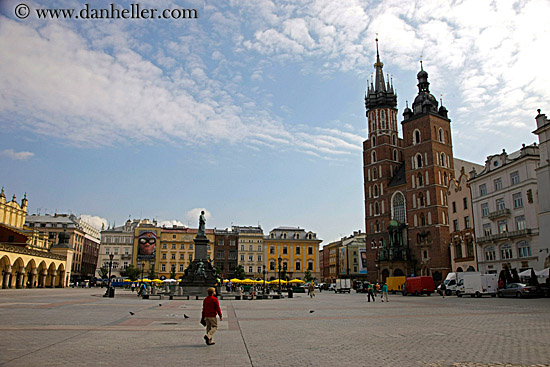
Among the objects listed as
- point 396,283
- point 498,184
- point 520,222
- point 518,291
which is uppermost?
point 498,184

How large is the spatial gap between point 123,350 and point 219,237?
3730 inches

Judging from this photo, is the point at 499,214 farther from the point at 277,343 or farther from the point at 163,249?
the point at 163,249

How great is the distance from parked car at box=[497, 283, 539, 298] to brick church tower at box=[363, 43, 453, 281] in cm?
3145

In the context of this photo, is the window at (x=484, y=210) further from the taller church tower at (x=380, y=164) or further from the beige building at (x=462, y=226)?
the taller church tower at (x=380, y=164)

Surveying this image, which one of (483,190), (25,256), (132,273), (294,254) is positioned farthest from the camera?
(294,254)

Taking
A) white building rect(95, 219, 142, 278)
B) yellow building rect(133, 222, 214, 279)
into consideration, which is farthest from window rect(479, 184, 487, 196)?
white building rect(95, 219, 142, 278)

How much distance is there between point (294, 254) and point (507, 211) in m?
60.7

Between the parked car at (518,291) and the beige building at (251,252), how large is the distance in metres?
68.7

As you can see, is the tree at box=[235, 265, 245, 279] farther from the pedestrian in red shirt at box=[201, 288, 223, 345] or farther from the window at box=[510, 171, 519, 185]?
the pedestrian in red shirt at box=[201, 288, 223, 345]

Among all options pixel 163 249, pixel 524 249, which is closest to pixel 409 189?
pixel 524 249

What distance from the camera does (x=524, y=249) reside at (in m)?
46.2

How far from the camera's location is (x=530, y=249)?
45219mm

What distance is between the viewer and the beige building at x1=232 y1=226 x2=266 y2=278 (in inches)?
4001

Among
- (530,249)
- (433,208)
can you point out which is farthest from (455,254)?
(530,249)
